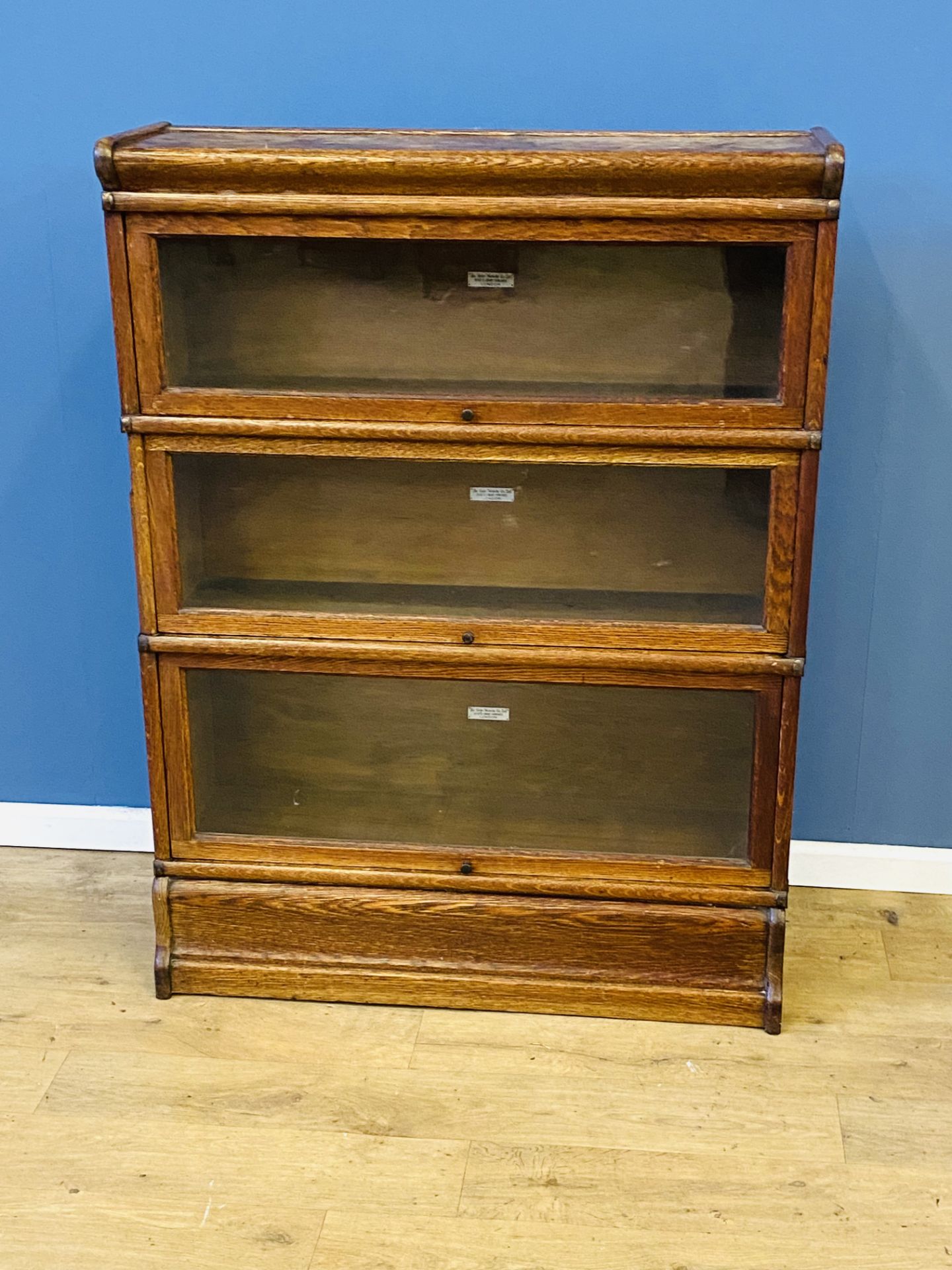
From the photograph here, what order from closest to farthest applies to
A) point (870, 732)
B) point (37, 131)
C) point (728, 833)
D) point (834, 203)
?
point (834, 203) → point (728, 833) → point (37, 131) → point (870, 732)

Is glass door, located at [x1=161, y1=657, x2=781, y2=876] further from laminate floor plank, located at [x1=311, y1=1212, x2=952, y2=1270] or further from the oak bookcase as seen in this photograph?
laminate floor plank, located at [x1=311, y1=1212, x2=952, y2=1270]

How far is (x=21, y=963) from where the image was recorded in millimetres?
2221

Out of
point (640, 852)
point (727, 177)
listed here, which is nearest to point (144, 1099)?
point (640, 852)

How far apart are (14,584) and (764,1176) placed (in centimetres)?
152

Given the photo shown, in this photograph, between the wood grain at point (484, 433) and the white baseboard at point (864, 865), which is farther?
the white baseboard at point (864, 865)

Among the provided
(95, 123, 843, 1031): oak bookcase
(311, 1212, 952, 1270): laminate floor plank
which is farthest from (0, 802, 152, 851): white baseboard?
(311, 1212, 952, 1270): laminate floor plank

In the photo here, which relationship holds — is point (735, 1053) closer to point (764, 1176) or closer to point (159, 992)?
point (764, 1176)

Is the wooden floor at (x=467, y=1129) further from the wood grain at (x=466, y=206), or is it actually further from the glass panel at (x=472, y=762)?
the wood grain at (x=466, y=206)

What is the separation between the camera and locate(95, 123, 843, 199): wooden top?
1.73 metres

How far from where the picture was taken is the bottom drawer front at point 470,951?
6.71ft

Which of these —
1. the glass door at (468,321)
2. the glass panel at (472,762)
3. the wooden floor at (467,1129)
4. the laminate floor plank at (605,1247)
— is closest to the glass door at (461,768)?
the glass panel at (472,762)

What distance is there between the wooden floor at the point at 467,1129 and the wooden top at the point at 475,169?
1.15 m

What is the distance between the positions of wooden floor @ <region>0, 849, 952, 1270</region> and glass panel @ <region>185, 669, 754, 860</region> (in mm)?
277

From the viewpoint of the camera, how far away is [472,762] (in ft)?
6.82
